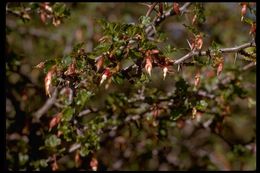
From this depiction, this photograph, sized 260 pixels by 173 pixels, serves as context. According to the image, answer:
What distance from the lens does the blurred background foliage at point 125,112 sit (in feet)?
10.7

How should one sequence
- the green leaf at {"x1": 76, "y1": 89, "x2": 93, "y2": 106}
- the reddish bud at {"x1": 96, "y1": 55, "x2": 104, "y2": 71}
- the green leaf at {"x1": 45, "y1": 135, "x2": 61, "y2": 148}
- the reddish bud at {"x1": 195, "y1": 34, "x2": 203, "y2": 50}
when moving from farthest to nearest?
the green leaf at {"x1": 45, "y1": 135, "x2": 61, "y2": 148}, the green leaf at {"x1": 76, "y1": 89, "x2": 93, "y2": 106}, the reddish bud at {"x1": 195, "y1": 34, "x2": 203, "y2": 50}, the reddish bud at {"x1": 96, "y1": 55, "x2": 104, "y2": 71}

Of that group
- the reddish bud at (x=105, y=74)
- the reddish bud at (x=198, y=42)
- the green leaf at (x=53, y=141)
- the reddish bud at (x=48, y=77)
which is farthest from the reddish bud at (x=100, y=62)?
the green leaf at (x=53, y=141)

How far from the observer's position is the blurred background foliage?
10.7 ft

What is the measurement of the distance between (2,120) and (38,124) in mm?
760

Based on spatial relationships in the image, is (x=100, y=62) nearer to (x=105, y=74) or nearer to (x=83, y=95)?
(x=105, y=74)

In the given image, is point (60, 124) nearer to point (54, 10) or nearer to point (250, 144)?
point (54, 10)

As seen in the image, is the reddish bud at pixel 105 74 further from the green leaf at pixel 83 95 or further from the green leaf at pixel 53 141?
the green leaf at pixel 53 141

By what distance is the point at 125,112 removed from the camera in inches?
138

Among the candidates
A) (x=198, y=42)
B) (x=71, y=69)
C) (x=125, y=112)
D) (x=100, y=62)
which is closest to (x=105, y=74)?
(x=100, y=62)

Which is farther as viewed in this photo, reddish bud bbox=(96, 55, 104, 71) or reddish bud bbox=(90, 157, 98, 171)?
reddish bud bbox=(90, 157, 98, 171)

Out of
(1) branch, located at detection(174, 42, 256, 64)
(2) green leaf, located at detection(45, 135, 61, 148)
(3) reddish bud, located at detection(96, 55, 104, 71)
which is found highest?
(1) branch, located at detection(174, 42, 256, 64)

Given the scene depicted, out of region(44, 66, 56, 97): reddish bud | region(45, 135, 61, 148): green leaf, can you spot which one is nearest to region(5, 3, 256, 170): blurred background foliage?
region(45, 135, 61, 148): green leaf

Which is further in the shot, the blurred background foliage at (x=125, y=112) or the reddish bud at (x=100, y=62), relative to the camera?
the blurred background foliage at (x=125, y=112)

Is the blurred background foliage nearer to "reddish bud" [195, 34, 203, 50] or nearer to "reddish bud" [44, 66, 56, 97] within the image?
"reddish bud" [195, 34, 203, 50]
